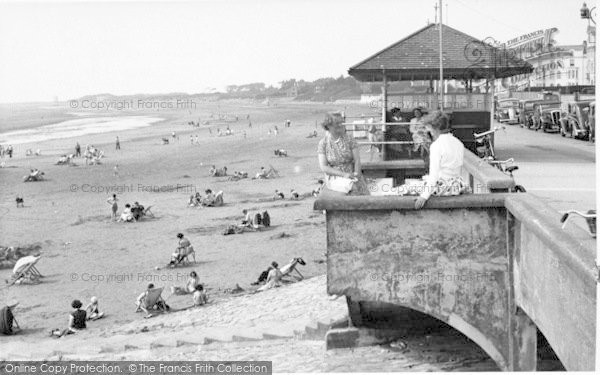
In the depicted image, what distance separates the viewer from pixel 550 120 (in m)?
36.2

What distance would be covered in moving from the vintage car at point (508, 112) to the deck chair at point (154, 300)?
34957 millimetres

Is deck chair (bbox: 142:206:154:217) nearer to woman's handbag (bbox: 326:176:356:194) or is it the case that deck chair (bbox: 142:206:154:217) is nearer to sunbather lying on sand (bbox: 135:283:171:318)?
sunbather lying on sand (bbox: 135:283:171:318)

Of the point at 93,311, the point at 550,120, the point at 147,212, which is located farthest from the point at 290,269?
the point at 550,120

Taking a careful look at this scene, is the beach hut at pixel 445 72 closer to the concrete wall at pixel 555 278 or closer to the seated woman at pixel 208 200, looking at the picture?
the seated woman at pixel 208 200

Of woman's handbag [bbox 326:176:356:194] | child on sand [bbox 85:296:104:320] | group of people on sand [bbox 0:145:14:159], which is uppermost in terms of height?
woman's handbag [bbox 326:176:356:194]

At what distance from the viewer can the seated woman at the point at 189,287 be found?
16109 millimetres

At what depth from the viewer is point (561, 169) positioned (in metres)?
18.4

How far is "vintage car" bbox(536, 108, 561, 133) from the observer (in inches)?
1383

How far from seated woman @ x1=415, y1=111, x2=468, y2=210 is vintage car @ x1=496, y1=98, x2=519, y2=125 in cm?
3996

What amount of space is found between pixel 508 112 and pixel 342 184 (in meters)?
41.2

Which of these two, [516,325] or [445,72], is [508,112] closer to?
[445,72]

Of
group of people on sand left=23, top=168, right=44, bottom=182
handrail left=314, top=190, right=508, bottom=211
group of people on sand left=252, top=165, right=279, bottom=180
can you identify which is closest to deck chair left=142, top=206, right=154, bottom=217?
group of people on sand left=252, top=165, right=279, bottom=180

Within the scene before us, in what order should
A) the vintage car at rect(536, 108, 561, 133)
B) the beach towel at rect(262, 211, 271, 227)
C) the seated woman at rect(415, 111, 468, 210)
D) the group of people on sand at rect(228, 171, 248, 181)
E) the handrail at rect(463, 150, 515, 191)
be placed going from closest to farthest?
the seated woman at rect(415, 111, 468, 210), the handrail at rect(463, 150, 515, 191), the beach towel at rect(262, 211, 271, 227), the group of people on sand at rect(228, 171, 248, 181), the vintage car at rect(536, 108, 561, 133)

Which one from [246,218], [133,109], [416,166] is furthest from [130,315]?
[133,109]
